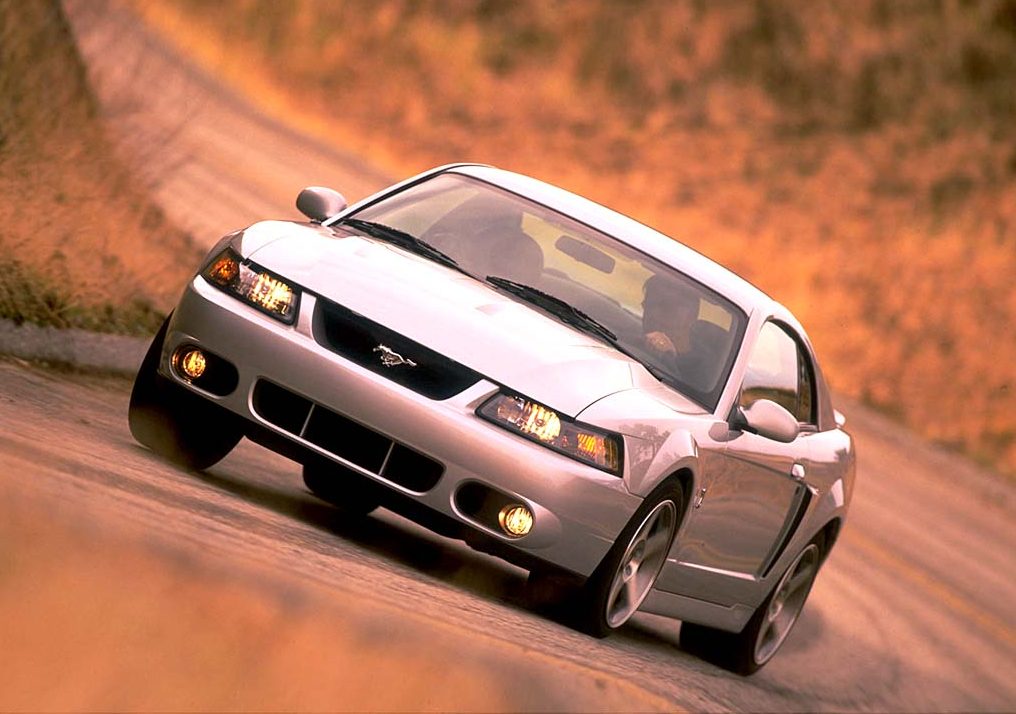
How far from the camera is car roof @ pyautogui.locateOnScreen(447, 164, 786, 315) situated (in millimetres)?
8766

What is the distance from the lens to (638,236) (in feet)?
29.3

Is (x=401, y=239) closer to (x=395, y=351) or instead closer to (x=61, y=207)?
(x=395, y=351)

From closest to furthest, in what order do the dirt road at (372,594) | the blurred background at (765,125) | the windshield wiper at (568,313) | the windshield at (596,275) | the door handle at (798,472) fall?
1. the dirt road at (372,594)
2. the windshield wiper at (568,313)
3. the windshield at (596,275)
4. the door handle at (798,472)
5. the blurred background at (765,125)

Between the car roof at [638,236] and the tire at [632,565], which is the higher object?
the car roof at [638,236]

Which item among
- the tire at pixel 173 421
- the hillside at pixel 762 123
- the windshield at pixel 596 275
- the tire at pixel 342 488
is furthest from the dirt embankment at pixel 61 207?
the hillside at pixel 762 123

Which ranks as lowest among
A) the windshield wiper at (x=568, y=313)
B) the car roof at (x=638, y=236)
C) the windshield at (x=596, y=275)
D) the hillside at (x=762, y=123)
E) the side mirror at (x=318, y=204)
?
the hillside at (x=762, y=123)

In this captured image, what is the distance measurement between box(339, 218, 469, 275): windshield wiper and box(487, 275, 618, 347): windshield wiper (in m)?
0.18

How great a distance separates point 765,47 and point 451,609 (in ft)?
118

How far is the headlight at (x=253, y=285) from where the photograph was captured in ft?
24.3

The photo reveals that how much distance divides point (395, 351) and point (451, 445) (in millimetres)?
401

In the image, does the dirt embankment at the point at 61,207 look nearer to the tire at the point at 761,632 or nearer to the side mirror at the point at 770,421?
the tire at the point at 761,632

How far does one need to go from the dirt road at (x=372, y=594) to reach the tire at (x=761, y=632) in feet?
0.53

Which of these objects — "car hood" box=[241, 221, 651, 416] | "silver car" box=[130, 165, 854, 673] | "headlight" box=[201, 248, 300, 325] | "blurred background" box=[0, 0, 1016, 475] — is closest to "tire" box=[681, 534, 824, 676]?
"silver car" box=[130, 165, 854, 673]

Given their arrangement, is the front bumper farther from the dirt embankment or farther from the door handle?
the dirt embankment
